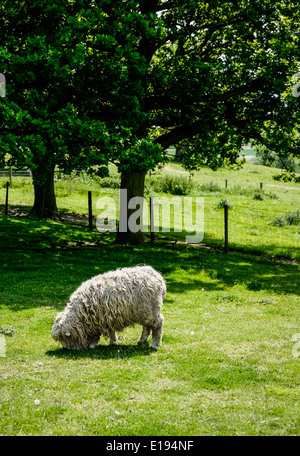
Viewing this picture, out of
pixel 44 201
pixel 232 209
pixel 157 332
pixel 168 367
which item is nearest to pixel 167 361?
pixel 168 367

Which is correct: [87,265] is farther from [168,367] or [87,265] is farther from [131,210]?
[168,367]

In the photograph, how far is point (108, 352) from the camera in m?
8.09

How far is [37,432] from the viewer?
5242mm

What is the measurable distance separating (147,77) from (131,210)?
542cm

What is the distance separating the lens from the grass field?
18.3 ft

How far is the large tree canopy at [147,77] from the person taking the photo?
1458cm

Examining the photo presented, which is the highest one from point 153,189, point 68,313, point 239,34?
point 239,34

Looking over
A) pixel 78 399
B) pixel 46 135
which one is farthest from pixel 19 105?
pixel 78 399

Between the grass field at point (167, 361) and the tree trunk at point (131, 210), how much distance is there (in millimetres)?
2634

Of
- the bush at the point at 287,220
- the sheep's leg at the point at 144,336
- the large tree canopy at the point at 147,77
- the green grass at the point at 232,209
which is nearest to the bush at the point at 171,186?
the green grass at the point at 232,209

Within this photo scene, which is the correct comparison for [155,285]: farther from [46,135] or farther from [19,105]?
[19,105]

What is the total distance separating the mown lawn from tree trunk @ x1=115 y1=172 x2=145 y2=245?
446 centimetres

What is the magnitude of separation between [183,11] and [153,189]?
2216 centimetres

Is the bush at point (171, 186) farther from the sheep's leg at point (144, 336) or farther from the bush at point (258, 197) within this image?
the sheep's leg at point (144, 336)
